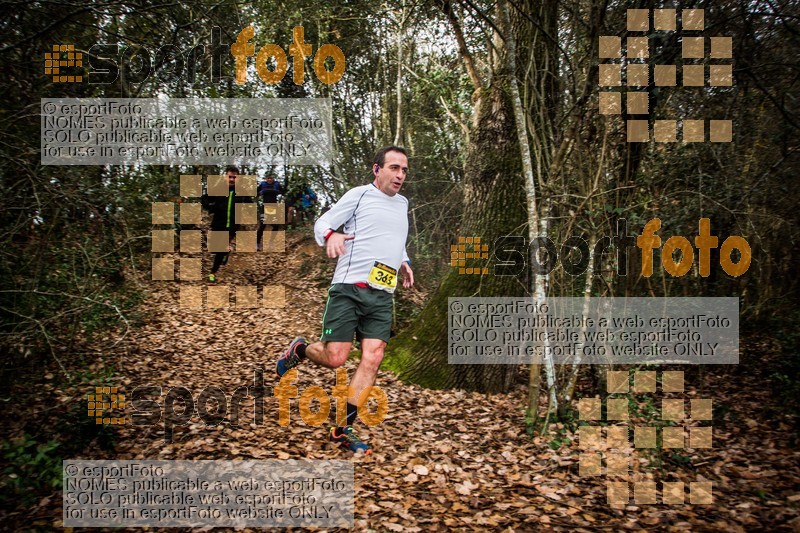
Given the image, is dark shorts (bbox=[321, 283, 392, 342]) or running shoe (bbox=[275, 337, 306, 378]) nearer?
dark shorts (bbox=[321, 283, 392, 342])

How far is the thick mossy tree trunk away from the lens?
518 centimetres

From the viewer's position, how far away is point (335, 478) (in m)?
3.31

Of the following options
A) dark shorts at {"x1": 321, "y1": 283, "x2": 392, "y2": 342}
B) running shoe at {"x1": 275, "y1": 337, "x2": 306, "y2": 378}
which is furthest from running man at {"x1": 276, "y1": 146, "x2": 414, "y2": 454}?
running shoe at {"x1": 275, "y1": 337, "x2": 306, "y2": 378}

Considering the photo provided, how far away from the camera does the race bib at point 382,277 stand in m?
3.72

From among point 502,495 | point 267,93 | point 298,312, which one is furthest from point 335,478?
point 267,93

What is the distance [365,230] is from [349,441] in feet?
5.63

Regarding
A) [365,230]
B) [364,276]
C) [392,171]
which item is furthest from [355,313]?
[392,171]

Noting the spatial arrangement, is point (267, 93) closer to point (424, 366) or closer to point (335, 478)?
point (424, 366)

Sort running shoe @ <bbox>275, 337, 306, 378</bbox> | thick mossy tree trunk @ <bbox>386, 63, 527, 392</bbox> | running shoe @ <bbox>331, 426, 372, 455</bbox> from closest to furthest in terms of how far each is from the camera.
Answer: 1. running shoe @ <bbox>331, 426, 372, 455</bbox>
2. running shoe @ <bbox>275, 337, 306, 378</bbox>
3. thick mossy tree trunk @ <bbox>386, 63, 527, 392</bbox>

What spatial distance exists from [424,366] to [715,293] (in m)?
4.30

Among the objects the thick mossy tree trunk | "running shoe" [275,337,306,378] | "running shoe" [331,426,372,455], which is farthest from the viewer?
the thick mossy tree trunk

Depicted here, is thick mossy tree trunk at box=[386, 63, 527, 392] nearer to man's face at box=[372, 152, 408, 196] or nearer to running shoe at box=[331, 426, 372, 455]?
running shoe at box=[331, 426, 372, 455]

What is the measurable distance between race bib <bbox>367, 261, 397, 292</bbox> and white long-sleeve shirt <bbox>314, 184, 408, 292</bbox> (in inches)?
1.3

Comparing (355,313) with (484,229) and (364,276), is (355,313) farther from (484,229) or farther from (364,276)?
(484,229)
